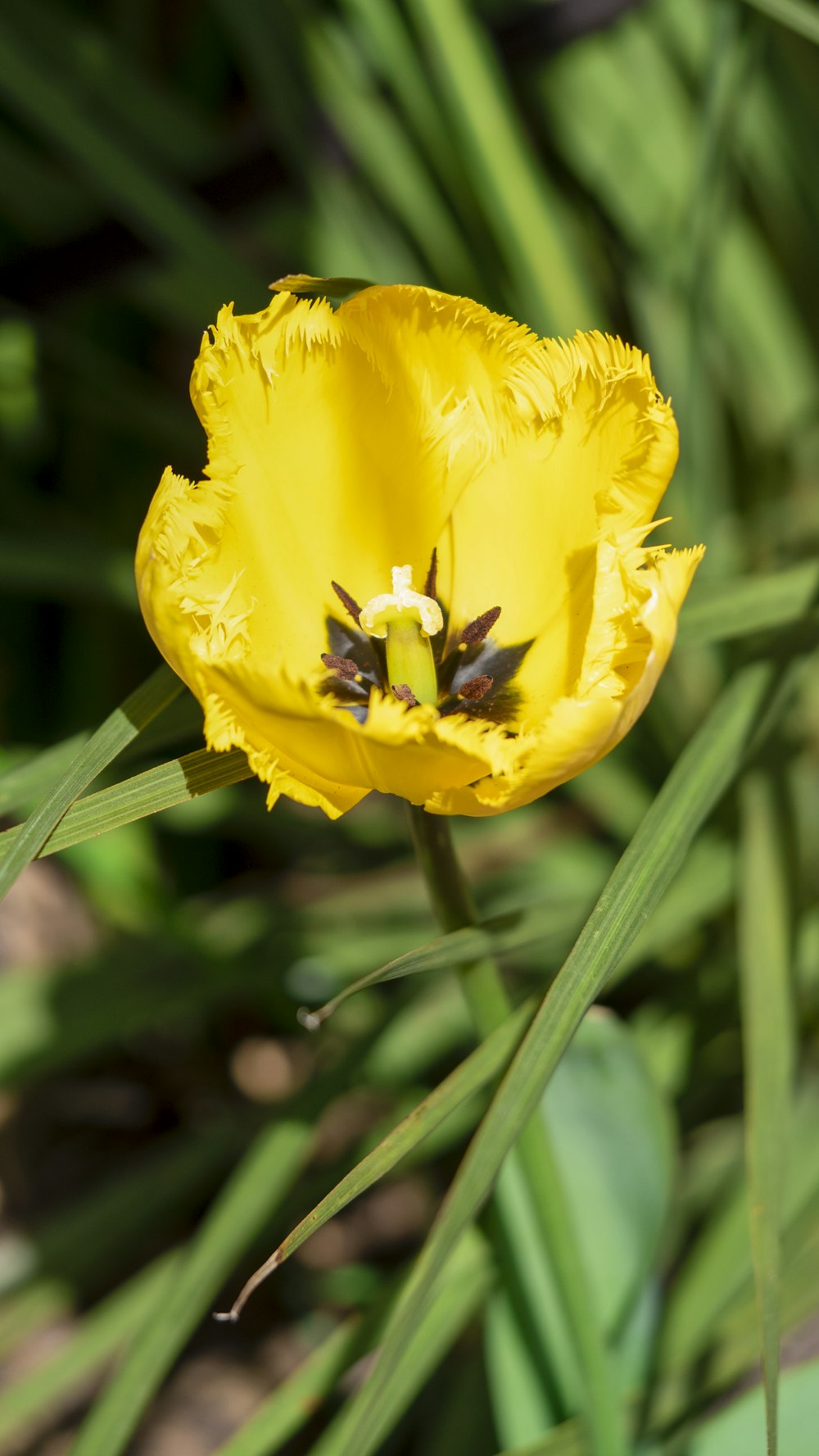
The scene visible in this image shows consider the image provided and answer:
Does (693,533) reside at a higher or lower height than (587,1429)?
higher

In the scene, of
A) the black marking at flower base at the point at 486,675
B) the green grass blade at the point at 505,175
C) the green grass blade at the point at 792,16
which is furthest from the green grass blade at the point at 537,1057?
the green grass blade at the point at 505,175

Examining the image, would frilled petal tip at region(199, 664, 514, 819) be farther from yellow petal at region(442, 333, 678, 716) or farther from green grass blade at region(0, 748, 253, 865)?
yellow petal at region(442, 333, 678, 716)

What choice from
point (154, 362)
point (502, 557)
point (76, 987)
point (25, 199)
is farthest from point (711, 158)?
point (76, 987)

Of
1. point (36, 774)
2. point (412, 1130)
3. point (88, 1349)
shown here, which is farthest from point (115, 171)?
point (88, 1349)

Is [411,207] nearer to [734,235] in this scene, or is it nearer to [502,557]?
[734,235]

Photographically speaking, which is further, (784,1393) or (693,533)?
(693,533)

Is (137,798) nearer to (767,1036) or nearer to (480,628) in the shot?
(480,628)
